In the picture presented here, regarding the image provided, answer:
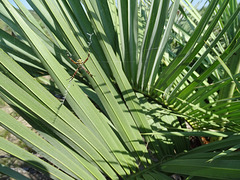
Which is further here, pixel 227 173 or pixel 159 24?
pixel 159 24

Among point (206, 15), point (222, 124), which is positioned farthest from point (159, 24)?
point (222, 124)

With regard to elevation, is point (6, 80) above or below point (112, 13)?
below

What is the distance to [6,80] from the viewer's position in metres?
0.42

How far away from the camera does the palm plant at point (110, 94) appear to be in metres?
0.46

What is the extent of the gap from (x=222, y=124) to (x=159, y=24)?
0.43 metres

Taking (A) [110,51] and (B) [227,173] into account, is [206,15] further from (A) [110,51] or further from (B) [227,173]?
(B) [227,173]

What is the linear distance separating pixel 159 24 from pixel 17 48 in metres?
0.47

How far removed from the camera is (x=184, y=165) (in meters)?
0.58

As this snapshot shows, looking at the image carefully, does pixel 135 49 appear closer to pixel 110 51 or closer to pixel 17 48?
pixel 110 51

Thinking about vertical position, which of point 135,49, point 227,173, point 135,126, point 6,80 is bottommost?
point 227,173

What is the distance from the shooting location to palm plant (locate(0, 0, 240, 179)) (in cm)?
46

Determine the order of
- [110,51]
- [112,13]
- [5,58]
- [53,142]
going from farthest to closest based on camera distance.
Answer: [112,13]
[110,51]
[53,142]
[5,58]

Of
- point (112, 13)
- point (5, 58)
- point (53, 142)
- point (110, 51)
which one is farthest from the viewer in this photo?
point (112, 13)

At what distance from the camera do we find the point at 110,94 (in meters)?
0.60
